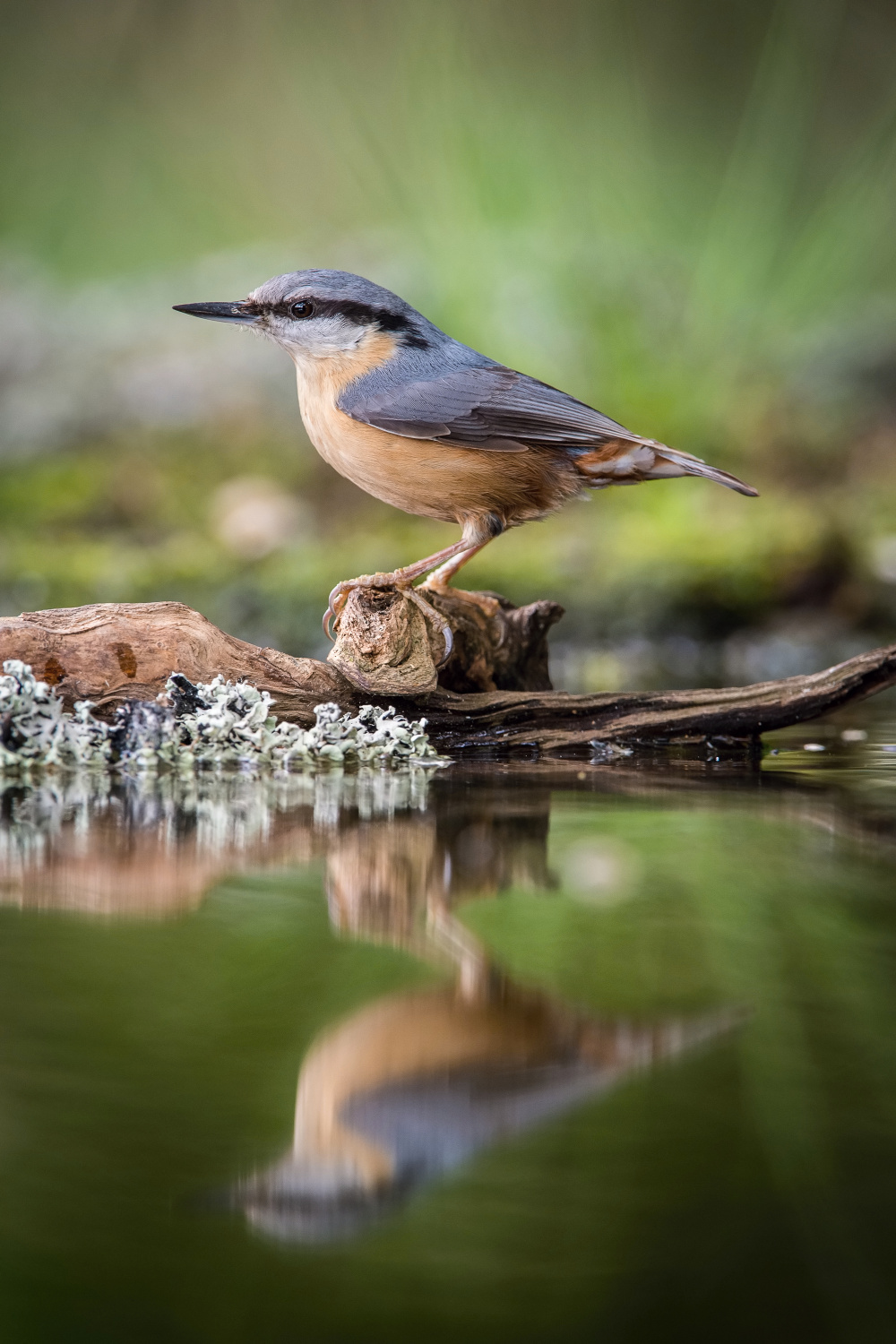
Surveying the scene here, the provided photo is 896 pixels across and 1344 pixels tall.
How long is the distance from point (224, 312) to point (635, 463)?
3.59ft

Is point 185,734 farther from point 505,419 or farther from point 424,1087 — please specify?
point 424,1087

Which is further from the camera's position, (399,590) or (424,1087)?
(399,590)

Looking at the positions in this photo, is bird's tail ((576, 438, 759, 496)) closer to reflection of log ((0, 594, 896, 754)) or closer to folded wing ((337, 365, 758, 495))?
folded wing ((337, 365, 758, 495))

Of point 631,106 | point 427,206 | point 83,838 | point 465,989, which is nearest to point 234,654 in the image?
point 83,838

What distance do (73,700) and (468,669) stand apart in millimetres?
979

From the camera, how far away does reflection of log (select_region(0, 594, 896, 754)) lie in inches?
95.8

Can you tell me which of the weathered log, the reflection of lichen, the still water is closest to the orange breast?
the weathered log

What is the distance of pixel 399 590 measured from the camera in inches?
107

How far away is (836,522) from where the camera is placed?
6672 millimetres

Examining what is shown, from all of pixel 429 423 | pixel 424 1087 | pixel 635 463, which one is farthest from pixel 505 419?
pixel 424 1087

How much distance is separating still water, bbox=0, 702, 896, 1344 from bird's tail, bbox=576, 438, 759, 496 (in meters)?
1.44

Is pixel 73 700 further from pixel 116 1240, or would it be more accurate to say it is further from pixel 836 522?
pixel 836 522

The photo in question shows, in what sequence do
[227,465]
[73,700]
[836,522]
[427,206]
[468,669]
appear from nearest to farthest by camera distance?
[73,700] → [468,669] → [836,522] → [427,206] → [227,465]

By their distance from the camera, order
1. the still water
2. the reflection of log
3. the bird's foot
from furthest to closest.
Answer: the bird's foot < the reflection of log < the still water
